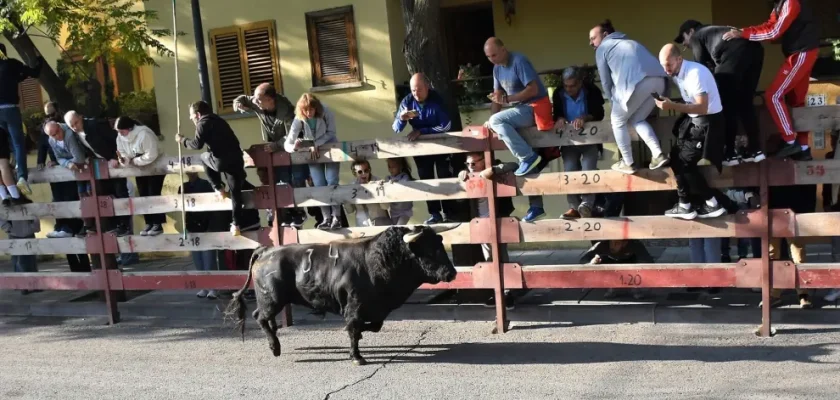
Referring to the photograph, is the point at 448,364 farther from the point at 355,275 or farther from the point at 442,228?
the point at 442,228

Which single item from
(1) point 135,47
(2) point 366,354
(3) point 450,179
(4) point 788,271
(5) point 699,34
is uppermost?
(1) point 135,47

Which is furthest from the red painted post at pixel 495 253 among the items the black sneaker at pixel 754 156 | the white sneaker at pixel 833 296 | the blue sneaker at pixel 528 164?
the white sneaker at pixel 833 296

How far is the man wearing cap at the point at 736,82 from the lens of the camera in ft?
22.7

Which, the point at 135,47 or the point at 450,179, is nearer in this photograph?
the point at 450,179

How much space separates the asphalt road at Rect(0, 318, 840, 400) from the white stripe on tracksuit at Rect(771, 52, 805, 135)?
1.83m

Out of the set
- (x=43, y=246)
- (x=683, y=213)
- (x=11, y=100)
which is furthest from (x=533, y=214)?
(x=11, y=100)

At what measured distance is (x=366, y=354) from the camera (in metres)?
7.67

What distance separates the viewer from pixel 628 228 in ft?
24.6

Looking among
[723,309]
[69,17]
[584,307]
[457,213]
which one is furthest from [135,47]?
[723,309]

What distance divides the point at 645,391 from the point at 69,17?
9094mm

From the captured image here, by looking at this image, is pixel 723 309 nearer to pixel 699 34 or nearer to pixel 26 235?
pixel 699 34

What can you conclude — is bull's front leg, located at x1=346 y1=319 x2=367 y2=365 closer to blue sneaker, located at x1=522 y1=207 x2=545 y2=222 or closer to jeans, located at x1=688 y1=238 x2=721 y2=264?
blue sneaker, located at x1=522 y1=207 x2=545 y2=222

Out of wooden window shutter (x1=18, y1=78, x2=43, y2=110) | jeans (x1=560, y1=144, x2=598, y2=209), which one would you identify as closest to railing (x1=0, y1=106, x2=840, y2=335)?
jeans (x1=560, y1=144, x2=598, y2=209)

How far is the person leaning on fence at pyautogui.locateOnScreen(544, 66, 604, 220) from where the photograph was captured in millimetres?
7805
